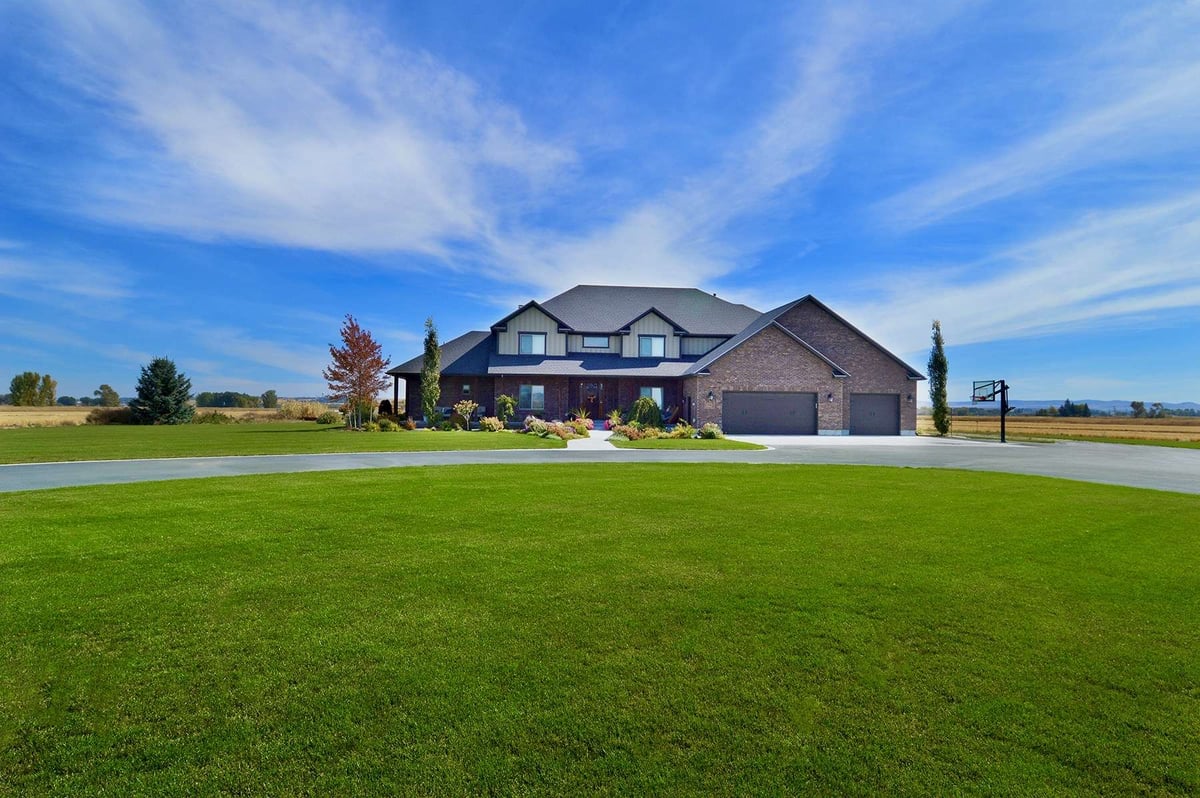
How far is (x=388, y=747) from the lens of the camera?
9.00 feet

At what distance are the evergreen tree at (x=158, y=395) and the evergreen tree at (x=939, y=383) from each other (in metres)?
48.3

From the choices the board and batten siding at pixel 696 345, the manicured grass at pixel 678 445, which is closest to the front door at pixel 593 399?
the board and batten siding at pixel 696 345

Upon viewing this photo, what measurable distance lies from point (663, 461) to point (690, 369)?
16.5m

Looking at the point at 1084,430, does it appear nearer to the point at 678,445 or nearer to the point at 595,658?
the point at 678,445

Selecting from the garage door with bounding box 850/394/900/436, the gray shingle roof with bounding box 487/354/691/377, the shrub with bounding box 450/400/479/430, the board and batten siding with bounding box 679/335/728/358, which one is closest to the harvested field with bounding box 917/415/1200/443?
the garage door with bounding box 850/394/900/436

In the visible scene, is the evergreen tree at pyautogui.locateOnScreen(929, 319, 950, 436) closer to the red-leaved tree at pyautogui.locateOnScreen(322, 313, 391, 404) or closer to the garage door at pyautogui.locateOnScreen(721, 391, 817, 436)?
the garage door at pyautogui.locateOnScreen(721, 391, 817, 436)

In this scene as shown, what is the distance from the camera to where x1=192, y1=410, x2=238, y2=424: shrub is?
1607 inches

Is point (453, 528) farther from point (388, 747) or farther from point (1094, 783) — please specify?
point (1094, 783)

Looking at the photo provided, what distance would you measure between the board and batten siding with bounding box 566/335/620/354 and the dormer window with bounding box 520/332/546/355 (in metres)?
1.67

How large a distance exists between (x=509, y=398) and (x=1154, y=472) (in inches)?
1008

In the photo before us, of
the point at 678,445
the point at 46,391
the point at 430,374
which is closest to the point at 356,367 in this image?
the point at 430,374

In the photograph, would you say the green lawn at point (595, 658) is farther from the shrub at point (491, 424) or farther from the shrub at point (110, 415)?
the shrub at point (110, 415)

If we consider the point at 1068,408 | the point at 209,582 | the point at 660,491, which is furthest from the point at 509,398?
the point at 1068,408

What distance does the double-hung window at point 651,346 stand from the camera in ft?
114
